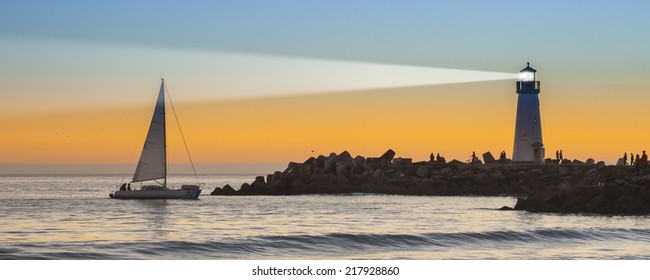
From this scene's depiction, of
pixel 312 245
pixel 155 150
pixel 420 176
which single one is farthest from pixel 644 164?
pixel 155 150

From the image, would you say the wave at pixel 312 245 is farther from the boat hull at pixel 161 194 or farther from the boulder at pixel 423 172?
the boulder at pixel 423 172

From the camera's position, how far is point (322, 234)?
103 feet

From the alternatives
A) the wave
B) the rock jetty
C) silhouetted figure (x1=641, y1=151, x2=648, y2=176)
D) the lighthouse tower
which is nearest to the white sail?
the rock jetty

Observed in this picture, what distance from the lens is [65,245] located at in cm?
2702

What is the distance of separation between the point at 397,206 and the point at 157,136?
16428 mm

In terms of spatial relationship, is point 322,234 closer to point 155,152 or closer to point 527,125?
point 155,152

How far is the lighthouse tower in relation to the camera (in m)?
62.9

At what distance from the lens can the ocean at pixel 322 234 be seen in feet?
82.9

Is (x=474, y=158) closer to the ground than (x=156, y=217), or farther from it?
farther from it

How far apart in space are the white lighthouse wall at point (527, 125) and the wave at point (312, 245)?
107 feet

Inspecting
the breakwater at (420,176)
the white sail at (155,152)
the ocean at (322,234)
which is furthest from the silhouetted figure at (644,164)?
the white sail at (155,152)

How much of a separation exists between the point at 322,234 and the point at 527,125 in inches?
1386

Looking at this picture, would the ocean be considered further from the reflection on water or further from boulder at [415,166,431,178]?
boulder at [415,166,431,178]
